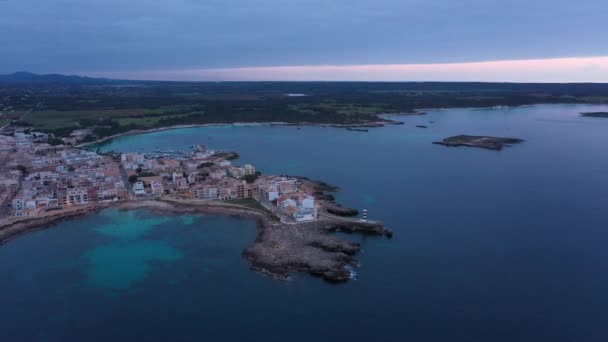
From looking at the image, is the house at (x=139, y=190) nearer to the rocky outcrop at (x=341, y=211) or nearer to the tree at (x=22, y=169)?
the rocky outcrop at (x=341, y=211)

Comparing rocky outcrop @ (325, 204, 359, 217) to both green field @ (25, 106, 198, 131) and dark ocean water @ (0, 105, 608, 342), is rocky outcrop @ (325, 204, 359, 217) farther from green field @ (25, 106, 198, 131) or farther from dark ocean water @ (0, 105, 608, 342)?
green field @ (25, 106, 198, 131)

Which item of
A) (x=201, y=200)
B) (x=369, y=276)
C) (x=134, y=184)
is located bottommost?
(x=369, y=276)

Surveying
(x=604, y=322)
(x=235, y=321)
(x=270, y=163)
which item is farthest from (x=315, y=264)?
(x=270, y=163)

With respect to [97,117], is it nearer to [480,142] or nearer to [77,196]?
[77,196]

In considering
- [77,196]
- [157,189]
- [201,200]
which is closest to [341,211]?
[201,200]

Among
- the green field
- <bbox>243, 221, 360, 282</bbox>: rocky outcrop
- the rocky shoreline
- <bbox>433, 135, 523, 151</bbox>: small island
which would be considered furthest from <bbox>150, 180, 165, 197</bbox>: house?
the green field
